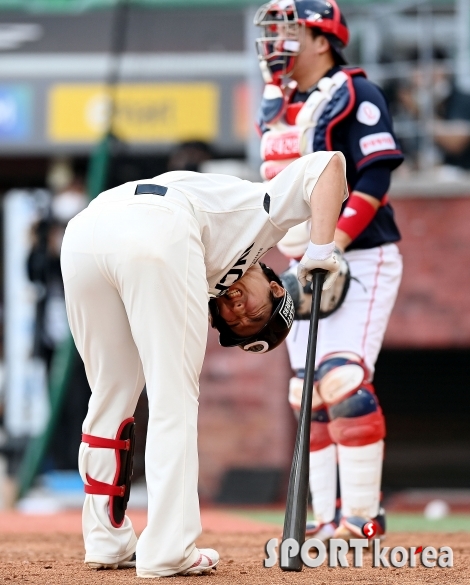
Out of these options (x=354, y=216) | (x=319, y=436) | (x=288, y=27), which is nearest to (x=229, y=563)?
(x=319, y=436)

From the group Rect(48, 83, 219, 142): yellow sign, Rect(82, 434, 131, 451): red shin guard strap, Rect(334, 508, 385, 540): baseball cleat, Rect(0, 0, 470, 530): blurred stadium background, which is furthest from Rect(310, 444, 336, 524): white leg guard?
Rect(48, 83, 219, 142): yellow sign

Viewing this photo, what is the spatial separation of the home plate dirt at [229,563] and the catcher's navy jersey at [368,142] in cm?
142

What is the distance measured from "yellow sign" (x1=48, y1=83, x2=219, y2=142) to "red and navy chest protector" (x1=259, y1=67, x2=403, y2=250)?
6879 mm

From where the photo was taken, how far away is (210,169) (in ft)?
32.1

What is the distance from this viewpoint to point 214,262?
3.89 meters

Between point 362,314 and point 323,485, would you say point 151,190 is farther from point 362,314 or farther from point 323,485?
point 323,485

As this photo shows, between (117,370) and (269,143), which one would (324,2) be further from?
(117,370)

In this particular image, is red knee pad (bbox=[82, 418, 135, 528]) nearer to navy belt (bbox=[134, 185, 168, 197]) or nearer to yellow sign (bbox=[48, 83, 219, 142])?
navy belt (bbox=[134, 185, 168, 197])

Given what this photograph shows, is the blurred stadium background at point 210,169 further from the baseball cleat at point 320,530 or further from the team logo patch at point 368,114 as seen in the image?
the team logo patch at point 368,114

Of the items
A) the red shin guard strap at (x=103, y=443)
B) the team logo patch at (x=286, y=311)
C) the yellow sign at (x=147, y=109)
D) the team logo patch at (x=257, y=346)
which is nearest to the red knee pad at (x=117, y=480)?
the red shin guard strap at (x=103, y=443)

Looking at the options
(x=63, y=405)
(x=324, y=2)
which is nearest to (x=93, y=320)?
(x=324, y=2)

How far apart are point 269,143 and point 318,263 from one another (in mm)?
1550

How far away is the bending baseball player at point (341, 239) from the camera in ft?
16.4

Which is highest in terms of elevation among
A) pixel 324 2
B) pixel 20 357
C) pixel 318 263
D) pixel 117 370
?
pixel 324 2
